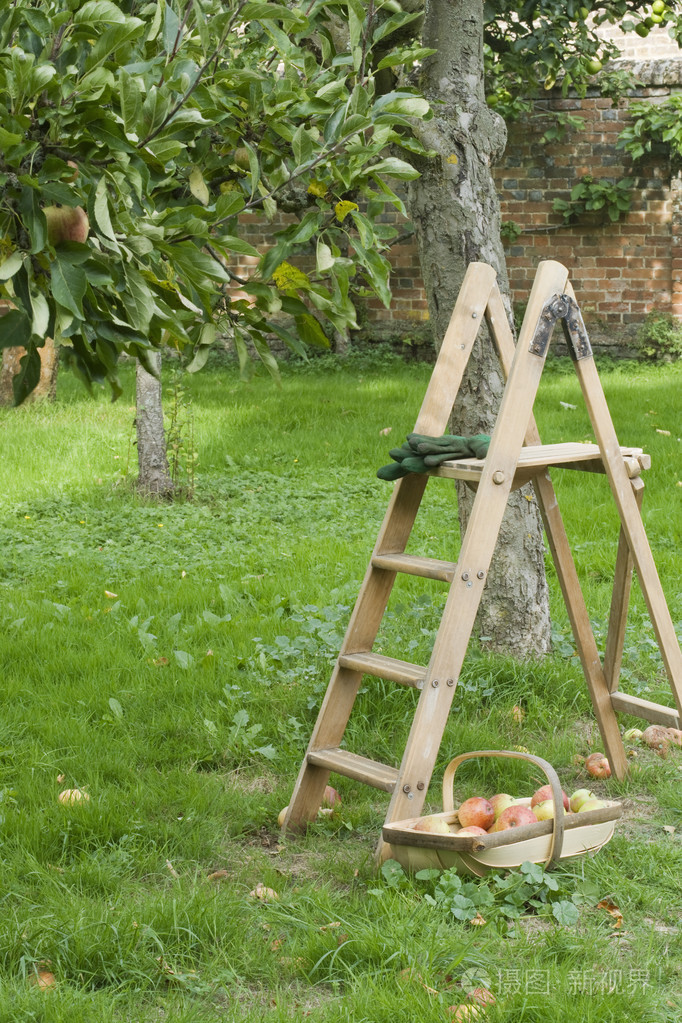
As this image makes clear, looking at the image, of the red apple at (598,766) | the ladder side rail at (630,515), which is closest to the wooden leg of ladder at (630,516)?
the ladder side rail at (630,515)

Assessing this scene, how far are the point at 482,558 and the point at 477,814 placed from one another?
2.12 ft

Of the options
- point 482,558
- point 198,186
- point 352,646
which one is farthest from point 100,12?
point 352,646

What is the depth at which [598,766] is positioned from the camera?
3160mm

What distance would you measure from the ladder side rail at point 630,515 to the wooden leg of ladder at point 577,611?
0.66 feet

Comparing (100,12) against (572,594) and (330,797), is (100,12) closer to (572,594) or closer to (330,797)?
(572,594)

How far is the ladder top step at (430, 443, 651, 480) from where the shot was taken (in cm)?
Result: 270

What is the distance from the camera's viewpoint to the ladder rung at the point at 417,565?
2.65 m

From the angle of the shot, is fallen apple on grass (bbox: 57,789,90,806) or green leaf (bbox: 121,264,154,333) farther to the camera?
fallen apple on grass (bbox: 57,789,90,806)

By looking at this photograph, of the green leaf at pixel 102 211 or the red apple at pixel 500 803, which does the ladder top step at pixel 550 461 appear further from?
the green leaf at pixel 102 211

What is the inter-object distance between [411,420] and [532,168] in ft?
12.9

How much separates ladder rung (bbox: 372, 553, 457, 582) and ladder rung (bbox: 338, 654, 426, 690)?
0.24m

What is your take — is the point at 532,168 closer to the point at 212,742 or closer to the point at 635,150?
the point at 635,150

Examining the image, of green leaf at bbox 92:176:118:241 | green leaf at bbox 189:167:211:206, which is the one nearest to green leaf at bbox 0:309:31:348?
green leaf at bbox 92:176:118:241

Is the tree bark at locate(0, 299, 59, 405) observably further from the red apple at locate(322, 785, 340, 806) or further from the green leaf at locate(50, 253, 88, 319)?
the green leaf at locate(50, 253, 88, 319)
